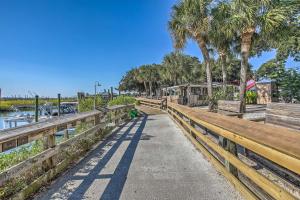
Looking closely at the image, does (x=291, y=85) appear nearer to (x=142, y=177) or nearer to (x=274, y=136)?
(x=142, y=177)

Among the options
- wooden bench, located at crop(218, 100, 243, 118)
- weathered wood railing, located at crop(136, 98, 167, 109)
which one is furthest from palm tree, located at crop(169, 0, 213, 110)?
wooden bench, located at crop(218, 100, 243, 118)

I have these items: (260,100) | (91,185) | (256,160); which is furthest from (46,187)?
(260,100)

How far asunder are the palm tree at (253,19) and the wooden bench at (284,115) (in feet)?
38.9

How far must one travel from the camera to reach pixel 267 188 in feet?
9.80

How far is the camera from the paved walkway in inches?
166

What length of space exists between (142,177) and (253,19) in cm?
1438

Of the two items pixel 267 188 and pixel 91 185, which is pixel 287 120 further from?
pixel 91 185

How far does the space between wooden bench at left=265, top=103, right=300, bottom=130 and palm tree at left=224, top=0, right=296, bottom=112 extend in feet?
38.9

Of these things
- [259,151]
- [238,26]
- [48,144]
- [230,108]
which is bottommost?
[48,144]

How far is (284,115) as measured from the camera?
494cm

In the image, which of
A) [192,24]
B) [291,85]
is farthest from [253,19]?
[291,85]

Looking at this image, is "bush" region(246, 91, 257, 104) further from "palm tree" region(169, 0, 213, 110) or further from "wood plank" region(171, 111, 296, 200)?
"wood plank" region(171, 111, 296, 200)

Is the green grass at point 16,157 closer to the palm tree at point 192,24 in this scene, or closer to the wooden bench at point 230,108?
the wooden bench at point 230,108

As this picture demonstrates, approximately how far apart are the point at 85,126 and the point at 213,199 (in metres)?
7.05
